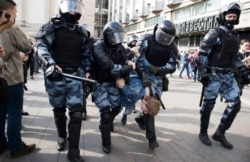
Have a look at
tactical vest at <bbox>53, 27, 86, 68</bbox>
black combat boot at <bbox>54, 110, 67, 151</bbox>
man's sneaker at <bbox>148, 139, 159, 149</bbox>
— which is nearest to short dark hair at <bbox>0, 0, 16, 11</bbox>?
tactical vest at <bbox>53, 27, 86, 68</bbox>

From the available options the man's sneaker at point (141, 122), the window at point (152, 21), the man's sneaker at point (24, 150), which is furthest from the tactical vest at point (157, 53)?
the window at point (152, 21)

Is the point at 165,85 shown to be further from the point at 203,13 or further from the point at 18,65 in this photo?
the point at 203,13

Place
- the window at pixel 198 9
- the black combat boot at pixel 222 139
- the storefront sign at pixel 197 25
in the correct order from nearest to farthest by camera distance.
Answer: the black combat boot at pixel 222 139, the storefront sign at pixel 197 25, the window at pixel 198 9

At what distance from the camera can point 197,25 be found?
19.2 m

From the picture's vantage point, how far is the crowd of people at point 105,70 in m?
3.06

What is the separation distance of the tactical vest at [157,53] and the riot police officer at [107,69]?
0.39 metres

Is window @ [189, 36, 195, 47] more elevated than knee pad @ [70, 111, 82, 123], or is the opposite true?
window @ [189, 36, 195, 47]

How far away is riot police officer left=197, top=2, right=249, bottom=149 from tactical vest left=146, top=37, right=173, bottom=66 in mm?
465

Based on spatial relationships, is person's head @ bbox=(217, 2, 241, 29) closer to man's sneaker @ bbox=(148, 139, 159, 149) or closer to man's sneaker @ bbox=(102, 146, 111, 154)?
man's sneaker @ bbox=(148, 139, 159, 149)

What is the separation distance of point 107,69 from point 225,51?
1657 millimetres

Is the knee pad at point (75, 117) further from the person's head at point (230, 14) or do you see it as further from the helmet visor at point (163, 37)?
the person's head at point (230, 14)

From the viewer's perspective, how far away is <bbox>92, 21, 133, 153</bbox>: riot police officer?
10.9ft

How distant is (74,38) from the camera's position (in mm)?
3129

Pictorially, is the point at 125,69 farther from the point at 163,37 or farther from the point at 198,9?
the point at 198,9
